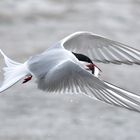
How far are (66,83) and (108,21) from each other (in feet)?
10.1

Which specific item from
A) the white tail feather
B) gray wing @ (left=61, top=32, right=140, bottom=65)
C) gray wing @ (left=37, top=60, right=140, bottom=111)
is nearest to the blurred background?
gray wing @ (left=61, top=32, right=140, bottom=65)

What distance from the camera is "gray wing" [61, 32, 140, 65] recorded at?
133 inches

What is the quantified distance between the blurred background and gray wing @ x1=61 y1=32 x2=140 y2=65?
0.78 meters

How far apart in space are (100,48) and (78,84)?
0.58 meters

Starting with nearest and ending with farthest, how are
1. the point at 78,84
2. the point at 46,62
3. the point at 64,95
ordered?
1. the point at 78,84
2. the point at 46,62
3. the point at 64,95

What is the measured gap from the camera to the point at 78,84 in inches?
119

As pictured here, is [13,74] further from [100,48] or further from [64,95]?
[64,95]

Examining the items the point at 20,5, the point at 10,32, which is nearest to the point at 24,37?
the point at 10,32

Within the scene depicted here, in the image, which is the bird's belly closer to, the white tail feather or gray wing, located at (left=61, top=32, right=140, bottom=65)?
the white tail feather

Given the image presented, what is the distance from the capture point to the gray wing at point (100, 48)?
3389mm

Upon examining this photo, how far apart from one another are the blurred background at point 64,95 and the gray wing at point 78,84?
109 cm

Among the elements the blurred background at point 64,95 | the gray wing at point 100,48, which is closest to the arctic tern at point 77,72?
the gray wing at point 100,48

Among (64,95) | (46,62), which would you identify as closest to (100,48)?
(46,62)

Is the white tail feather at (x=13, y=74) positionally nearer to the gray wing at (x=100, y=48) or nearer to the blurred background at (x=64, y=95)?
the gray wing at (x=100, y=48)
